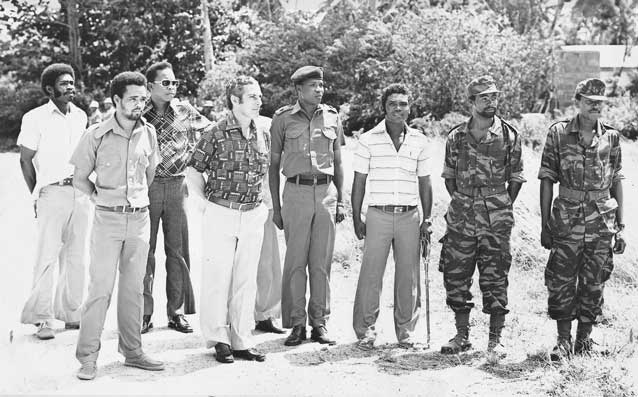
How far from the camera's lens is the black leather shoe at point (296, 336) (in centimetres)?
632

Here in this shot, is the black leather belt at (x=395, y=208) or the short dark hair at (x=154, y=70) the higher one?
the short dark hair at (x=154, y=70)

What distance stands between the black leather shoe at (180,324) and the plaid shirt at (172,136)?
3.96 feet

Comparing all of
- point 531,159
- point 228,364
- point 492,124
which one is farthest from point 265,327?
point 531,159

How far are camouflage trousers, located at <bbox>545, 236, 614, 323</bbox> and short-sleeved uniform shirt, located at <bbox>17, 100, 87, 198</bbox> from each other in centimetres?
394

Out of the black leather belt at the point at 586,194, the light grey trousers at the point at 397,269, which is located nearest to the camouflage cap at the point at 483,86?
the black leather belt at the point at 586,194

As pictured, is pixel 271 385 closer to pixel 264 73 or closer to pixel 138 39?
pixel 264 73

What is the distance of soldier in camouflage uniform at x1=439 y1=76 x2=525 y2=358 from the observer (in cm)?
599

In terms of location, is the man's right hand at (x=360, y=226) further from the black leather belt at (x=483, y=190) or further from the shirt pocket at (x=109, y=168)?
the shirt pocket at (x=109, y=168)

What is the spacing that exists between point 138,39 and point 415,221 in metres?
19.8

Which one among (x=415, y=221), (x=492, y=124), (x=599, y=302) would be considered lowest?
(x=599, y=302)

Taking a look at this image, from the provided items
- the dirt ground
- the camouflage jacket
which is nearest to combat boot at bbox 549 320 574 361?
the dirt ground

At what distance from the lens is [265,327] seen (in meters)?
6.77

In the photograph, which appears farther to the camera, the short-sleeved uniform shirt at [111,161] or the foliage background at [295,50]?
Result: the foliage background at [295,50]

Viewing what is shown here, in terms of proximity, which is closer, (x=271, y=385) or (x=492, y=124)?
(x=271, y=385)
